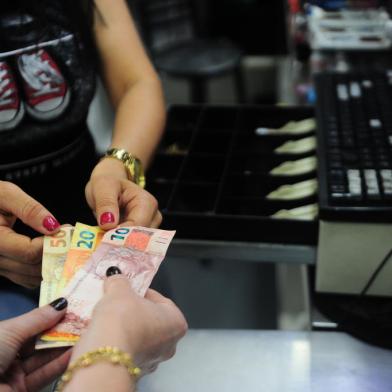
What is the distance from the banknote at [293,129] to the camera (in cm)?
116

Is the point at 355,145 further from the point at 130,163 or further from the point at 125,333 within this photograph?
the point at 125,333

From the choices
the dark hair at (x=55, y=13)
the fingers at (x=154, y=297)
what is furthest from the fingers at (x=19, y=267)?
the dark hair at (x=55, y=13)

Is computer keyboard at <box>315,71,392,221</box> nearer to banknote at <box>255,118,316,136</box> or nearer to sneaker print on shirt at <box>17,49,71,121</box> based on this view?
banknote at <box>255,118,316,136</box>

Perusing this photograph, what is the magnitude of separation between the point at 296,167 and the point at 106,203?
45 centimetres

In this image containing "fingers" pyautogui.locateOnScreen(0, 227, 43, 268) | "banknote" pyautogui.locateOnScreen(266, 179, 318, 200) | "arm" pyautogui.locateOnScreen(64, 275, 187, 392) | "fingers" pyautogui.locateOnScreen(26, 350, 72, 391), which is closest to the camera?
"arm" pyautogui.locateOnScreen(64, 275, 187, 392)

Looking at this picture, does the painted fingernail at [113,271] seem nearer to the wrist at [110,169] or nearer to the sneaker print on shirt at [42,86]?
the wrist at [110,169]

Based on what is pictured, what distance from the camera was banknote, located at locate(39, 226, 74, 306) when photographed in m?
0.71

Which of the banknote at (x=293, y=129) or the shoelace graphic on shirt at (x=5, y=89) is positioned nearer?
the shoelace graphic on shirt at (x=5, y=89)

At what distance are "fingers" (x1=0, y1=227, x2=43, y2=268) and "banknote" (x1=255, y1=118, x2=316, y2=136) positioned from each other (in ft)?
2.00

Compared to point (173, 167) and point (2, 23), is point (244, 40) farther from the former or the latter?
point (2, 23)

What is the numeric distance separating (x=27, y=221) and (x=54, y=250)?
6 centimetres

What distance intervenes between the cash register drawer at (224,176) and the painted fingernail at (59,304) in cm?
30

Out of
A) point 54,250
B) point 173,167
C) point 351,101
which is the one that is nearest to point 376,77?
point 351,101

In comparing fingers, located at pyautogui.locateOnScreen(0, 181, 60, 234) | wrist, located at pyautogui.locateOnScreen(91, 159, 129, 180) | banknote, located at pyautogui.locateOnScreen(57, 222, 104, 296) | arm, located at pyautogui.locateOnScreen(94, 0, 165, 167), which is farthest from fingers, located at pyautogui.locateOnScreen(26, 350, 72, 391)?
arm, located at pyautogui.locateOnScreen(94, 0, 165, 167)
